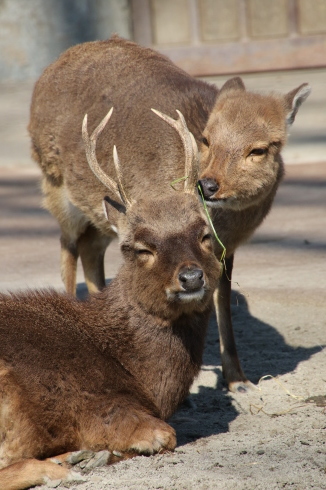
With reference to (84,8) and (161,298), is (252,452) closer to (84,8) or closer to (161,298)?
(161,298)

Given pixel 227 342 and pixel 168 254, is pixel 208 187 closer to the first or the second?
pixel 168 254

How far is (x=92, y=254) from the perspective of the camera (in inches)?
302

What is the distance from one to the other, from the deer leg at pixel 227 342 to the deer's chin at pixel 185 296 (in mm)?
1513

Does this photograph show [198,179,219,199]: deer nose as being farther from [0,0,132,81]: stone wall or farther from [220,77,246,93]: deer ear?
[0,0,132,81]: stone wall

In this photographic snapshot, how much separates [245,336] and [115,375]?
7.77 ft

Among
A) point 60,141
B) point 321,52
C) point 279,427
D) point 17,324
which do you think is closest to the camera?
point 17,324

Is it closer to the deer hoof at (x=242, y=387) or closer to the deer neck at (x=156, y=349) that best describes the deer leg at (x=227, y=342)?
the deer hoof at (x=242, y=387)

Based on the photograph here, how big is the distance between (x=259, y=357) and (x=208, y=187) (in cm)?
166

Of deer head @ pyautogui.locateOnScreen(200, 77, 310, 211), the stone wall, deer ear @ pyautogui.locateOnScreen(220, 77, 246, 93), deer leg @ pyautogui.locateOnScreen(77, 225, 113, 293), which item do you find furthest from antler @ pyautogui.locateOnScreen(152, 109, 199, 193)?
the stone wall

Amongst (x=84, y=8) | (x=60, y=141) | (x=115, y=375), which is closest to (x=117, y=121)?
(x=60, y=141)

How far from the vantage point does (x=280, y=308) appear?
7105 mm

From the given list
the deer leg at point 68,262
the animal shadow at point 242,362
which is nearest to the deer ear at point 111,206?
the animal shadow at point 242,362

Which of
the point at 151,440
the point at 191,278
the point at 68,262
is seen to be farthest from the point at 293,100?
the point at 151,440

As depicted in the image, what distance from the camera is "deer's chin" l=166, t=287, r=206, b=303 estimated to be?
15.0ft
